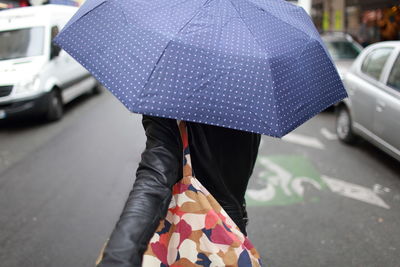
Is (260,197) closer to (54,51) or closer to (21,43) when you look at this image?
(21,43)

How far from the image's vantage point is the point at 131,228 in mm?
1218

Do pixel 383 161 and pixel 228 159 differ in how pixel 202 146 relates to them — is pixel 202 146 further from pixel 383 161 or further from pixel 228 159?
pixel 383 161

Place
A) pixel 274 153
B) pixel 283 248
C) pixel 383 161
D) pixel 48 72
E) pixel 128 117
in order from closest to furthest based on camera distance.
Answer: pixel 283 248 → pixel 383 161 → pixel 274 153 → pixel 48 72 → pixel 128 117

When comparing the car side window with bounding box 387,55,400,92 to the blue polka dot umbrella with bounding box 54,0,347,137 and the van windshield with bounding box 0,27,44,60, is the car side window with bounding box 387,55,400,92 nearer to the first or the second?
the blue polka dot umbrella with bounding box 54,0,347,137

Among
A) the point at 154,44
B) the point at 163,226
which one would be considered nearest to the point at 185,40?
the point at 154,44

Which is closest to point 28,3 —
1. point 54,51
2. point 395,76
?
point 54,51

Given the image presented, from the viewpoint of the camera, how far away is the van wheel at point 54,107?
790 cm

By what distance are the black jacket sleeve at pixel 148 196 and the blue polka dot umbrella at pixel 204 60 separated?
91 mm

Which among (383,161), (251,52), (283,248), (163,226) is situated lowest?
(383,161)

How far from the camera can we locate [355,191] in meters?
4.72

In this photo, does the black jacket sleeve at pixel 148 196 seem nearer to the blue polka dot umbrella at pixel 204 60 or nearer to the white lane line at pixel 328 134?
the blue polka dot umbrella at pixel 204 60

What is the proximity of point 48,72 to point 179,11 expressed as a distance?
22.7 feet

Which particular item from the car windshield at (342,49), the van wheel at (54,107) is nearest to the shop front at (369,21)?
the car windshield at (342,49)

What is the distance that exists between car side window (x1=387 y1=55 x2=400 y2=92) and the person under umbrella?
11.8 feet
